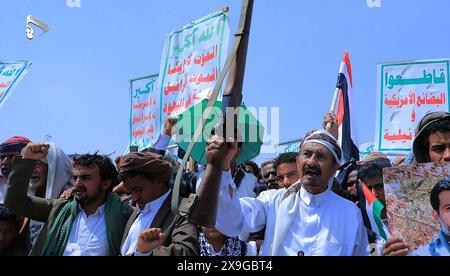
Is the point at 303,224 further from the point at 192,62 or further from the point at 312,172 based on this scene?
the point at 192,62

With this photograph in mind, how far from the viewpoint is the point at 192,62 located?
23.2 feet

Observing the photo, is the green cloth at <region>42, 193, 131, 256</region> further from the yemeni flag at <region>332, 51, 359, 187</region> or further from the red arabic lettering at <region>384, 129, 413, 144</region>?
the red arabic lettering at <region>384, 129, 413, 144</region>

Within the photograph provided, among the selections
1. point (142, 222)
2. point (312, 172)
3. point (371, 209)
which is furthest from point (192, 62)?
point (312, 172)

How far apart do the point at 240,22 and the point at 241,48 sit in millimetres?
114

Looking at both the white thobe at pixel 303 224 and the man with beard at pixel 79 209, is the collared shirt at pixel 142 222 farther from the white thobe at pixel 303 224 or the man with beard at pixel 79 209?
the white thobe at pixel 303 224

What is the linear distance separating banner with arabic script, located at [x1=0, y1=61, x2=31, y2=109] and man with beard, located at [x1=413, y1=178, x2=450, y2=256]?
21.4 ft

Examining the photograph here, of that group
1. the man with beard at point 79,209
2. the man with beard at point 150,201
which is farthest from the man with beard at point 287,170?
the man with beard at point 79,209

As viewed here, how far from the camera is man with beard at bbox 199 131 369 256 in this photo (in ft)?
Answer: 9.22

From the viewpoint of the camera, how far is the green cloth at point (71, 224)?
371 centimetres

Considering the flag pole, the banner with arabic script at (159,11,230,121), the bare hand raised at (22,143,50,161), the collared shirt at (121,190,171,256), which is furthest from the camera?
the banner with arabic script at (159,11,230,121)

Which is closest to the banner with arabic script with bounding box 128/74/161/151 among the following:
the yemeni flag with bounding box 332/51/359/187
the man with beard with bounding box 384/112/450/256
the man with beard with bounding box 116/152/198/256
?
the yemeni flag with bounding box 332/51/359/187

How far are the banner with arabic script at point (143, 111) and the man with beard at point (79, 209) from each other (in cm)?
405
